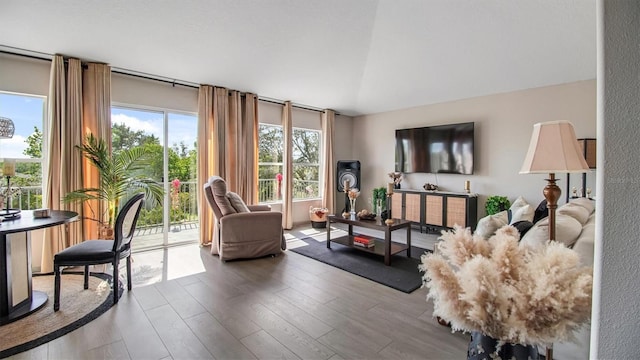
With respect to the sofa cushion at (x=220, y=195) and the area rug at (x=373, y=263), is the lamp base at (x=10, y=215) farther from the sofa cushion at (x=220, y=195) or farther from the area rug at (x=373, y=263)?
the area rug at (x=373, y=263)

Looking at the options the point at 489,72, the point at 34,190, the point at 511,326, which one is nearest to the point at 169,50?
the point at 34,190

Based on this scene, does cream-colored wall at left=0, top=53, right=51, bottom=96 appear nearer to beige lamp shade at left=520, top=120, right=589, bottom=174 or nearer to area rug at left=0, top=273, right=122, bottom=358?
area rug at left=0, top=273, right=122, bottom=358

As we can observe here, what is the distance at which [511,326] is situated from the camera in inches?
26.0

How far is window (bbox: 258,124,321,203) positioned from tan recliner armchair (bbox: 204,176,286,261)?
5.88ft

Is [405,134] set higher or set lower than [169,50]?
lower

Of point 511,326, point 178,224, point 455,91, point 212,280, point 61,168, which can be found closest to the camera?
point 511,326

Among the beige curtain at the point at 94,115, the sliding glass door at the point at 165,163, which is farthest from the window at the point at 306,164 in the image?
the beige curtain at the point at 94,115

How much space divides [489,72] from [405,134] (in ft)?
6.17

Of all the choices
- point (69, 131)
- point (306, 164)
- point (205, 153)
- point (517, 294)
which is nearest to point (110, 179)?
point (69, 131)

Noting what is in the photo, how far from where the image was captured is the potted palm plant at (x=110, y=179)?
11.2 feet

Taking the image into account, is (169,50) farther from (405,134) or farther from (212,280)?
(405,134)

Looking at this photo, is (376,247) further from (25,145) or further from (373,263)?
(25,145)

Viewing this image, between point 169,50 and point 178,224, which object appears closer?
point 169,50

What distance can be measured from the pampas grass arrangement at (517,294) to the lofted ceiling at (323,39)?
316 cm
